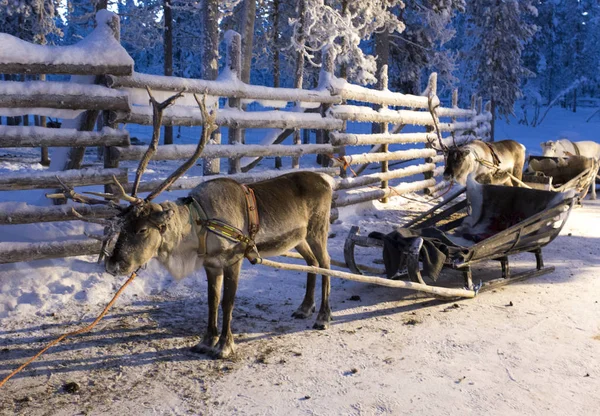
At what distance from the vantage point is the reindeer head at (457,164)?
352 inches

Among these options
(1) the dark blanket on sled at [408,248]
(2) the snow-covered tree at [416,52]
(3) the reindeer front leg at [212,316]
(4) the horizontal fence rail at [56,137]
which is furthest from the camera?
(2) the snow-covered tree at [416,52]

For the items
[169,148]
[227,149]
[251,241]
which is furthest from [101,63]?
[251,241]

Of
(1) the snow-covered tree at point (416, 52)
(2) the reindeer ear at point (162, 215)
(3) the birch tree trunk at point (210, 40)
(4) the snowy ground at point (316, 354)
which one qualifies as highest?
(1) the snow-covered tree at point (416, 52)

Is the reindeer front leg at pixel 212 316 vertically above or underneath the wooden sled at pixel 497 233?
underneath

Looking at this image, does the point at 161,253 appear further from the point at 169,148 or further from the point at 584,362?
the point at 584,362

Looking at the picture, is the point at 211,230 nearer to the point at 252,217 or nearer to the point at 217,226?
the point at 217,226

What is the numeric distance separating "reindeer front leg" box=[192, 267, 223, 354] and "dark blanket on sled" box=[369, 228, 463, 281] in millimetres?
1831

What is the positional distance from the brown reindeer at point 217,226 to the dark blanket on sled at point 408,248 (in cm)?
81

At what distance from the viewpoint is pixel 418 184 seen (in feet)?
39.0

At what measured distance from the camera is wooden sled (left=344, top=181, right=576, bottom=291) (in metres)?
5.32

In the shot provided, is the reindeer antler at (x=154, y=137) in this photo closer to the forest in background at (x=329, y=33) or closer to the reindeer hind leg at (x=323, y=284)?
the reindeer hind leg at (x=323, y=284)

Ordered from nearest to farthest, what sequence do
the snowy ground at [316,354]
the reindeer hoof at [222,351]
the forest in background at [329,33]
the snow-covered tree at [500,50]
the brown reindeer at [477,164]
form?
1. the snowy ground at [316,354]
2. the reindeer hoof at [222,351]
3. the brown reindeer at [477,164]
4. the forest in background at [329,33]
5. the snow-covered tree at [500,50]

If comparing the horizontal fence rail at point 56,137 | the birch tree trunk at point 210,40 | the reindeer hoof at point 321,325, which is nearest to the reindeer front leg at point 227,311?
the reindeer hoof at point 321,325

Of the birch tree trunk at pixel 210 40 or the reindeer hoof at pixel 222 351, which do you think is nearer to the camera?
the reindeer hoof at pixel 222 351
